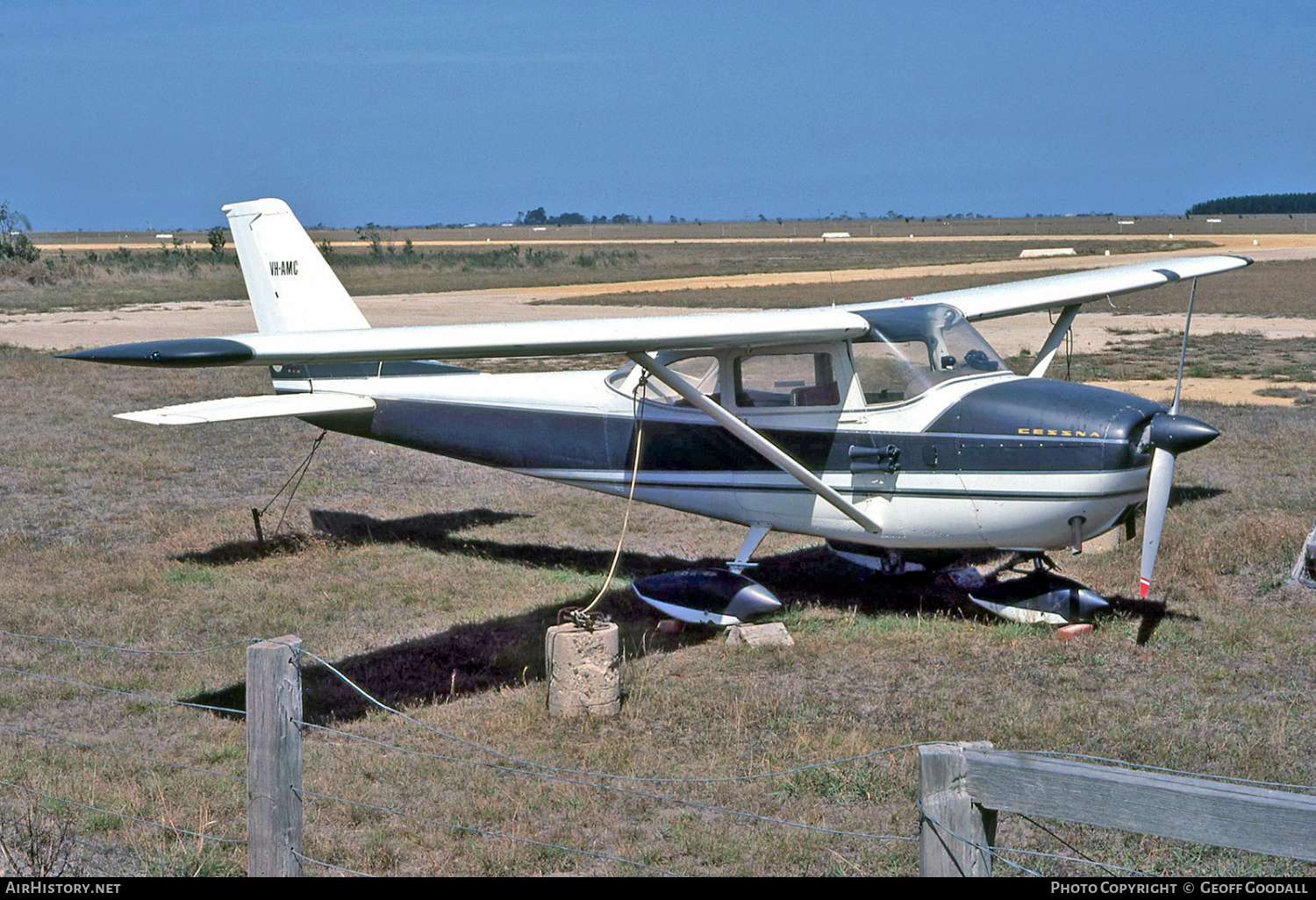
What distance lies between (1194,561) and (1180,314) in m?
27.5

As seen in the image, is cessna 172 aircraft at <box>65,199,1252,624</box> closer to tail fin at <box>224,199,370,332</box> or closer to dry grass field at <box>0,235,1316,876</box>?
dry grass field at <box>0,235,1316,876</box>

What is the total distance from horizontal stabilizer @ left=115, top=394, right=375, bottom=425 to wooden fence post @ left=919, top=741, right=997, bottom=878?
7.87 meters

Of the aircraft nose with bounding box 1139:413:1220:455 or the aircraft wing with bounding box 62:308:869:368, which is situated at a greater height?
the aircraft wing with bounding box 62:308:869:368

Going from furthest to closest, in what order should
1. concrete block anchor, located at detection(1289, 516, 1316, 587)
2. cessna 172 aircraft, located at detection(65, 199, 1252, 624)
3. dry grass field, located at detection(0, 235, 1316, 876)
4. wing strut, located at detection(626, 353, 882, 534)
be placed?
concrete block anchor, located at detection(1289, 516, 1316, 587) → wing strut, located at detection(626, 353, 882, 534) → cessna 172 aircraft, located at detection(65, 199, 1252, 624) → dry grass field, located at detection(0, 235, 1316, 876)

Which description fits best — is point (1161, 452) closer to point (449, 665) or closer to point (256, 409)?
point (449, 665)

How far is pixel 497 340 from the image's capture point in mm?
7797

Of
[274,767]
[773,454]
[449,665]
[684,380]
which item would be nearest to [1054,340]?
[773,454]

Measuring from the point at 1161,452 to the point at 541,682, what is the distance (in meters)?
4.29

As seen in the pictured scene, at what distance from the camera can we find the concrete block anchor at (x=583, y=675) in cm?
724

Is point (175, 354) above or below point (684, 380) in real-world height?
above

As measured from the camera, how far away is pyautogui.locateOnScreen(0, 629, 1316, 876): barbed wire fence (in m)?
4.21

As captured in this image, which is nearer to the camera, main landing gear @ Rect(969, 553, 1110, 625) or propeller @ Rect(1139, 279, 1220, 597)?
propeller @ Rect(1139, 279, 1220, 597)

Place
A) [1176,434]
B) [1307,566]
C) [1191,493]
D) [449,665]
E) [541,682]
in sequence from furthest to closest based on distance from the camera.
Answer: [1191,493]
[1307,566]
[449,665]
[541,682]
[1176,434]

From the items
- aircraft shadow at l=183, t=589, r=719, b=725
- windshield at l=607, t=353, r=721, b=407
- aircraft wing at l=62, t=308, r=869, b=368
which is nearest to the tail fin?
windshield at l=607, t=353, r=721, b=407
